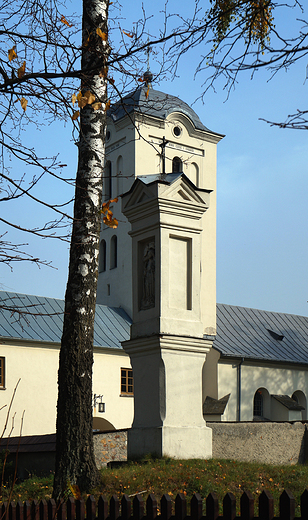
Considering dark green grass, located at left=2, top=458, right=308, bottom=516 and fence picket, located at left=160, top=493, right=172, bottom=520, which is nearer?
fence picket, located at left=160, top=493, right=172, bottom=520

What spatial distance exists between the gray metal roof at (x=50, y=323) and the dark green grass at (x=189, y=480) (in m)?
13.6

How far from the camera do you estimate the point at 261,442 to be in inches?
444

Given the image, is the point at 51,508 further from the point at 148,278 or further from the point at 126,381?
the point at 126,381

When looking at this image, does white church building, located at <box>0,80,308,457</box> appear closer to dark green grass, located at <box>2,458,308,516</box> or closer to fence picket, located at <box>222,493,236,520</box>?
dark green grass, located at <box>2,458,308,516</box>

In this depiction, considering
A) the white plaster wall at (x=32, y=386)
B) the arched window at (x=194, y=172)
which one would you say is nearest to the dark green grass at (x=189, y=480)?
the white plaster wall at (x=32, y=386)

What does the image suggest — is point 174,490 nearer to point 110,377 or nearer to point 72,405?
point 72,405

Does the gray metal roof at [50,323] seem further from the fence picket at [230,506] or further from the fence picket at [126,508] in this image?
the fence picket at [230,506]

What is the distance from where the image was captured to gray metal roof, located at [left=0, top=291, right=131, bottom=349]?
23328mm

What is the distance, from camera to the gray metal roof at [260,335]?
29.8m

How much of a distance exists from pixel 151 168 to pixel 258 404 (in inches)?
497

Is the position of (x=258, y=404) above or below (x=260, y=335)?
below

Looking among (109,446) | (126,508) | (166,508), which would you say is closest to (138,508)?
(126,508)

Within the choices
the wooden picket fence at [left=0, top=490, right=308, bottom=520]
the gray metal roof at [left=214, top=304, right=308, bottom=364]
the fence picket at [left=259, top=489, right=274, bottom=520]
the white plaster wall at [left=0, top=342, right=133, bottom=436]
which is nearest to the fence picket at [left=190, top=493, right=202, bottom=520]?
the wooden picket fence at [left=0, top=490, right=308, bottom=520]

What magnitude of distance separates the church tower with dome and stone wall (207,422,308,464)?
1845cm
